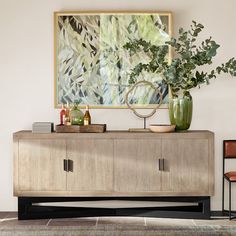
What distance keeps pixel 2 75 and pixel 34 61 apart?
1.17 ft

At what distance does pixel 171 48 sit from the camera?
5320mm

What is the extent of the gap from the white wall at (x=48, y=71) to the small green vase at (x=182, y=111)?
28 centimetres

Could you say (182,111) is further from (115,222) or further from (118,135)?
(115,222)

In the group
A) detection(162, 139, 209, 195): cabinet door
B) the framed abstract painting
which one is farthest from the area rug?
the framed abstract painting

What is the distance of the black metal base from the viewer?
504cm

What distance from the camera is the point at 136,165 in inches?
196

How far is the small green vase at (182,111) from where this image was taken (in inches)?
201

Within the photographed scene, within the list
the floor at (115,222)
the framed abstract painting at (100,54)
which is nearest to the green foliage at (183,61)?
the framed abstract painting at (100,54)

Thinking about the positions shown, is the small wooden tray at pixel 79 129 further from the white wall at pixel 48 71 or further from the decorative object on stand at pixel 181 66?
the decorative object on stand at pixel 181 66

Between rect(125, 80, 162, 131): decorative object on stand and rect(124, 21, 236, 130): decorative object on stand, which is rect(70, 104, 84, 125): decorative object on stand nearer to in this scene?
→ rect(125, 80, 162, 131): decorative object on stand

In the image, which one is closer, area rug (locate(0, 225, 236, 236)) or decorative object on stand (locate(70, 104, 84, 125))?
area rug (locate(0, 225, 236, 236))

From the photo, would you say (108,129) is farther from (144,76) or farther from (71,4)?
(71,4)

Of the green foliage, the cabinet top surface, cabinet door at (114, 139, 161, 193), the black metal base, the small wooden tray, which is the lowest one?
the black metal base

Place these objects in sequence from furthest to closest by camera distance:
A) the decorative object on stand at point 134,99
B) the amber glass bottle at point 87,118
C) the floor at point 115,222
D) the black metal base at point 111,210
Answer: the decorative object on stand at point 134,99 < the amber glass bottle at point 87,118 < the black metal base at point 111,210 < the floor at point 115,222
